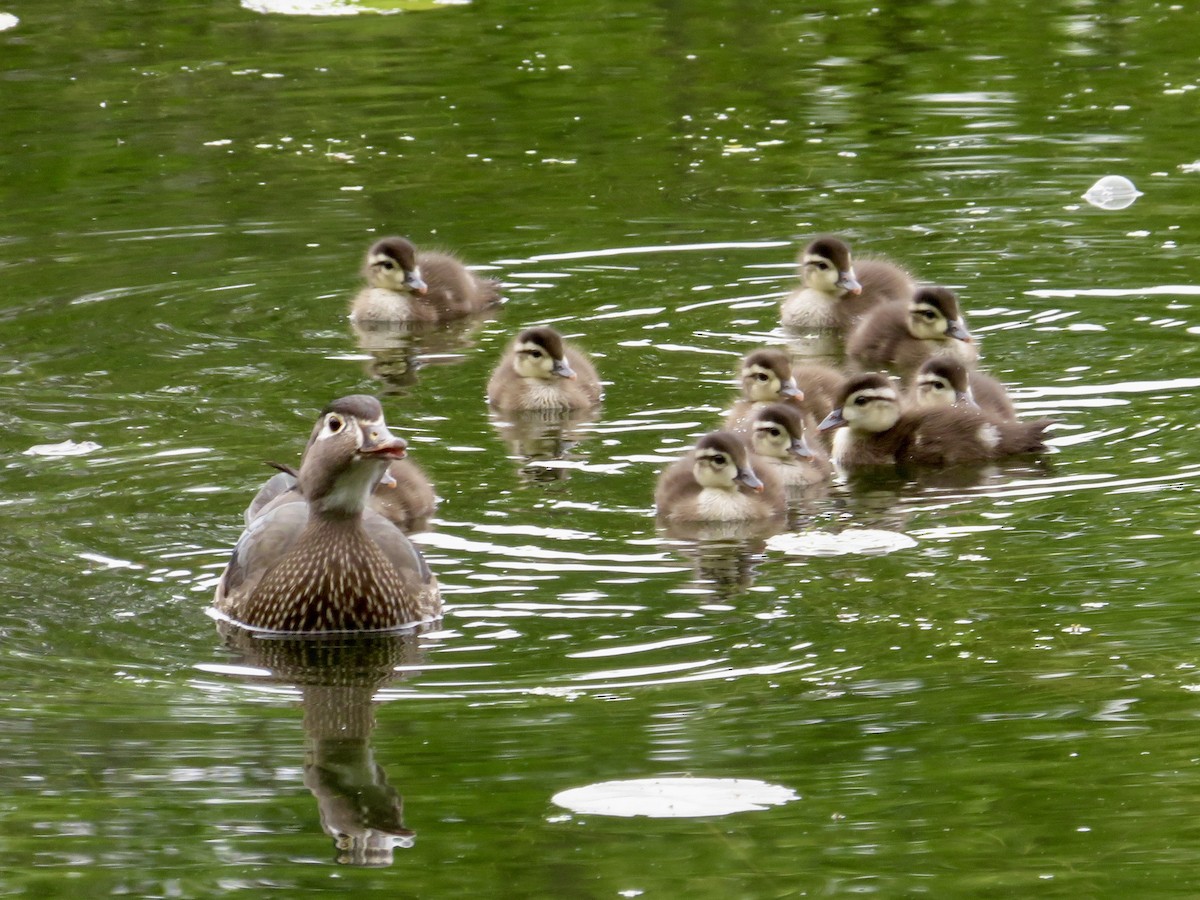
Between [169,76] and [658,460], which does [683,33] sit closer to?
[169,76]

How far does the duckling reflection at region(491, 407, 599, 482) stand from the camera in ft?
27.9

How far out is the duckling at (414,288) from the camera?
1091 centimetres

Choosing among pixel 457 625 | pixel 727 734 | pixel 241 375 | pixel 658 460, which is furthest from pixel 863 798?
pixel 241 375

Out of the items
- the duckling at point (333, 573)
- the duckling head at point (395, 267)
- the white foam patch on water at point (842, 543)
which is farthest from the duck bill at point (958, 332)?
the duckling at point (333, 573)

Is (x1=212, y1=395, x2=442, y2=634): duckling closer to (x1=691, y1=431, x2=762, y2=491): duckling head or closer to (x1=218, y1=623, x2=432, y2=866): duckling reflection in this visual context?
(x1=218, y1=623, x2=432, y2=866): duckling reflection

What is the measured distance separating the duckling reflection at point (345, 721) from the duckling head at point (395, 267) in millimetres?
4275

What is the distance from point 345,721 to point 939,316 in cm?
453

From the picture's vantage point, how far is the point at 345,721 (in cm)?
592

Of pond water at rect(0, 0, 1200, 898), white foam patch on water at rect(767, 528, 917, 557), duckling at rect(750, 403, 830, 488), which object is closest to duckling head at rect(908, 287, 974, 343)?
pond water at rect(0, 0, 1200, 898)

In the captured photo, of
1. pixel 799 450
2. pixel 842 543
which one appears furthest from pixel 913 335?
pixel 842 543

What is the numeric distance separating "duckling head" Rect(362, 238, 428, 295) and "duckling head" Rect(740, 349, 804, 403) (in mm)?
2445

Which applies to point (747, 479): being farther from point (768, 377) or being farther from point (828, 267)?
point (828, 267)

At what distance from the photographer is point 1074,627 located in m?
6.29

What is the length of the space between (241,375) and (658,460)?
2.19 metres
